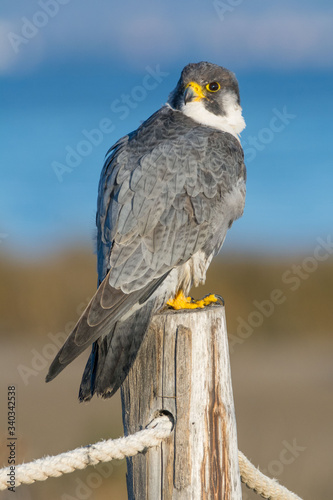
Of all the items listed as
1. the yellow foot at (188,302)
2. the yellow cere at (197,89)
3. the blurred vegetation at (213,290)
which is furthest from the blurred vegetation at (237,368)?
the yellow cere at (197,89)

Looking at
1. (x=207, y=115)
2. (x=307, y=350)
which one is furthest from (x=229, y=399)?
(x=307, y=350)

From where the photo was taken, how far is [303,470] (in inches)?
267

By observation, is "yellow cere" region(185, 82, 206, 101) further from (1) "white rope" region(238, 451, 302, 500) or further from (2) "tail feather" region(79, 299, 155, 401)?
(1) "white rope" region(238, 451, 302, 500)

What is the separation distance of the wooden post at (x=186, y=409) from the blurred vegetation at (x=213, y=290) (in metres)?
8.89

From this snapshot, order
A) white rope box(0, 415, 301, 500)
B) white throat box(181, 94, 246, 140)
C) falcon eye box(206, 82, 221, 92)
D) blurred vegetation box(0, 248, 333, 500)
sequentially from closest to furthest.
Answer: white rope box(0, 415, 301, 500)
white throat box(181, 94, 246, 140)
falcon eye box(206, 82, 221, 92)
blurred vegetation box(0, 248, 333, 500)

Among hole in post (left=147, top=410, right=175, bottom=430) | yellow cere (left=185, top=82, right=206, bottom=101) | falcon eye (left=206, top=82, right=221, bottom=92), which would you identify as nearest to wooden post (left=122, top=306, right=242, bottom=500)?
hole in post (left=147, top=410, right=175, bottom=430)

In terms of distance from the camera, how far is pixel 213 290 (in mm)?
12562

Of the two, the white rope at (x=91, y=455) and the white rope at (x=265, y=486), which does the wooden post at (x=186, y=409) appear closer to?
the white rope at (x=91, y=455)

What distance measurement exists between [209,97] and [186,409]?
2.61 metres

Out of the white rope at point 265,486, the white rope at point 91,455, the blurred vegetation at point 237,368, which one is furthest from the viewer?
the blurred vegetation at point 237,368

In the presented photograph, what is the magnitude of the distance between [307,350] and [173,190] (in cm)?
941

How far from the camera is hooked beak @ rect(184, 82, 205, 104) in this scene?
4.42m

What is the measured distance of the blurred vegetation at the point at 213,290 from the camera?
12328 millimetres

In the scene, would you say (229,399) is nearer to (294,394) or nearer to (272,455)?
(272,455)
